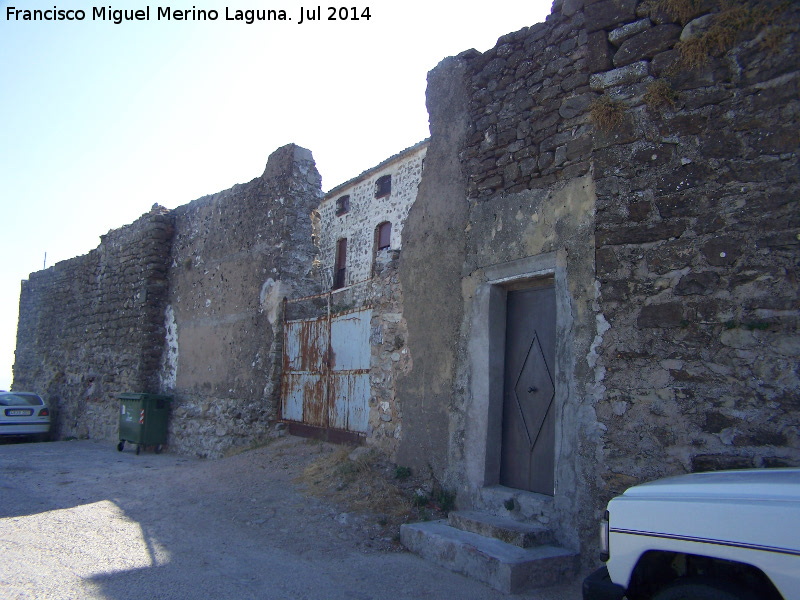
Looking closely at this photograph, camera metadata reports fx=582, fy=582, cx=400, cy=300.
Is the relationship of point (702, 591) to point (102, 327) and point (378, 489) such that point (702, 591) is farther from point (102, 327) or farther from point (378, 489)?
point (102, 327)

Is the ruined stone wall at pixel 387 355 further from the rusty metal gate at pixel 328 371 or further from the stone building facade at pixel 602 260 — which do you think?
the rusty metal gate at pixel 328 371

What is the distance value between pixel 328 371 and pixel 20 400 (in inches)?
389

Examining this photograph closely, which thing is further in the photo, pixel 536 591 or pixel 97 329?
pixel 97 329

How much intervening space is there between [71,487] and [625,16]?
324 inches

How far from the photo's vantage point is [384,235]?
21703 mm

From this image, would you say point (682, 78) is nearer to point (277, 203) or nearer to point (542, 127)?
point (542, 127)

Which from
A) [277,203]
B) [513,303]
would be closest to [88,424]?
[277,203]

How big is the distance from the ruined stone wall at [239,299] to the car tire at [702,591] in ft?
23.9

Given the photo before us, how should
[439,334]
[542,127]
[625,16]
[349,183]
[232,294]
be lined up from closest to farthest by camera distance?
1. [625,16]
2. [542,127]
3. [439,334]
4. [232,294]
5. [349,183]

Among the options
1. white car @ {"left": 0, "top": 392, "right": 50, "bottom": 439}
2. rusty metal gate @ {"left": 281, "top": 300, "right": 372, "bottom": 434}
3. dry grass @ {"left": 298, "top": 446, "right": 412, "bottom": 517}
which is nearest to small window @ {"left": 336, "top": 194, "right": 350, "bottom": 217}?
white car @ {"left": 0, "top": 392, "right": 50, "bottom": 439}

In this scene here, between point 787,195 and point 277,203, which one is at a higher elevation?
point 277,203

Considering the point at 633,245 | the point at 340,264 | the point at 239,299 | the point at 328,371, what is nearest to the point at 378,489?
the point at 328,371

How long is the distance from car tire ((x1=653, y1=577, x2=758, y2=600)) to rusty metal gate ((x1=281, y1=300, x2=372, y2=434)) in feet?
16.6

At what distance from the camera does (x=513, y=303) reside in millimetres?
5766
